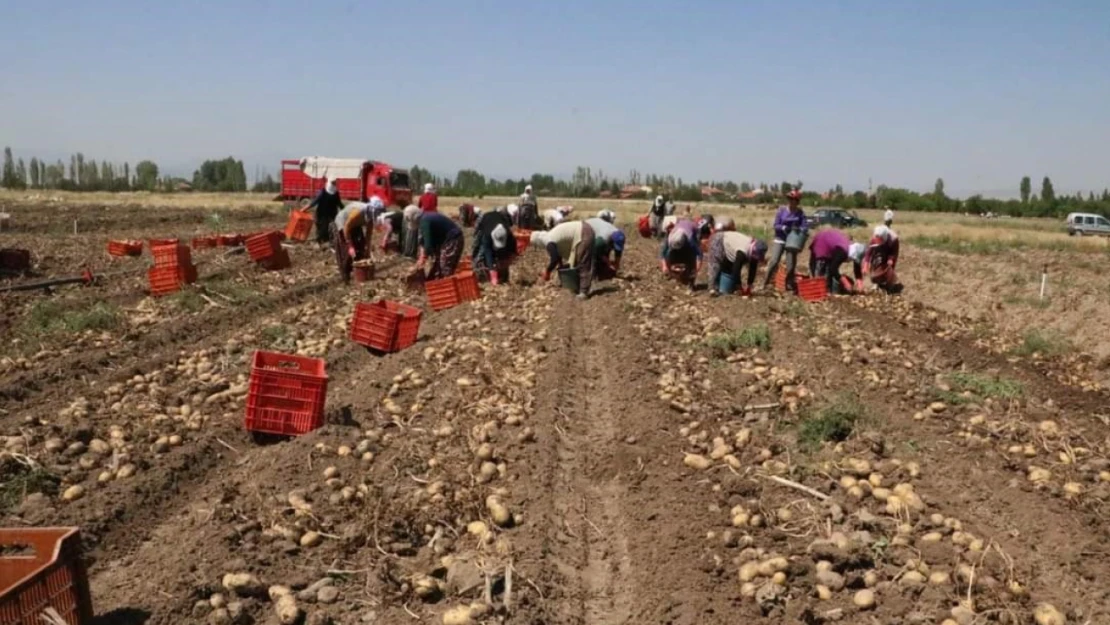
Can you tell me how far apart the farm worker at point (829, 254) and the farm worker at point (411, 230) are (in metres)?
6.62

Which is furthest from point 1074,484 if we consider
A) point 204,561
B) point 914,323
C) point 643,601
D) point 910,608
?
point 914,323

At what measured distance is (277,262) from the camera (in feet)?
49.1

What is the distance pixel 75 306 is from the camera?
1081 centimetres

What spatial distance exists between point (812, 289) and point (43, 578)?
1161 cm

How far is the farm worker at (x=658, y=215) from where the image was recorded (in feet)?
74.2

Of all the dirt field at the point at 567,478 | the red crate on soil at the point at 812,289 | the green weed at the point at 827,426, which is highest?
the red crate on soil at the point at 812,289

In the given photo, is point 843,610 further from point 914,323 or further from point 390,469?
point 914,323

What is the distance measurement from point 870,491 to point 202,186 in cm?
8614

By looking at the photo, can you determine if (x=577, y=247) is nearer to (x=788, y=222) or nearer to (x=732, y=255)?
(x=732, y=255)

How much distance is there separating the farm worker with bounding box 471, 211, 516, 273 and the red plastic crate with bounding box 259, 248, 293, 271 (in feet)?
12.7

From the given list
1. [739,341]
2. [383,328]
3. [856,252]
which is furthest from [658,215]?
[383,328]

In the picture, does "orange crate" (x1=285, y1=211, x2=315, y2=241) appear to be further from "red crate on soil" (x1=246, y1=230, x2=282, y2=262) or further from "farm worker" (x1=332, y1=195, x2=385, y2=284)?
"farm worker" (x1=332, y1=195, x2=385, y2=284)

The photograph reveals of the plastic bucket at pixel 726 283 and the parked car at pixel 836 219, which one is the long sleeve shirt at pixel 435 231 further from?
the parked car at pixel 836 219

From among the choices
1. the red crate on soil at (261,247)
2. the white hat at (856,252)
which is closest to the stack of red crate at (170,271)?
the red crate on soil at (261,247)
